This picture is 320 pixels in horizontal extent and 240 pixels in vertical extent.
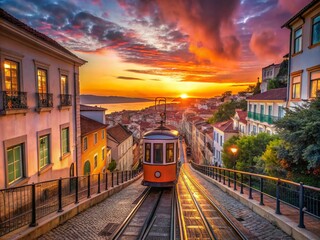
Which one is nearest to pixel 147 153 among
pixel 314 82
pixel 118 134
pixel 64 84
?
pixel 64 84

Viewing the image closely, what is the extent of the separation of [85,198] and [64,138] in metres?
7.54

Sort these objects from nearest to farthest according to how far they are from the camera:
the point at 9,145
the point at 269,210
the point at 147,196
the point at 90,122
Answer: the point at 269,210, the point at 9,145, the point at 147,196, the point at 90,122

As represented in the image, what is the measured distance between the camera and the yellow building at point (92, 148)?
2174 cm

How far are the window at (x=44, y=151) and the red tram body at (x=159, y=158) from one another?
16.6 ft

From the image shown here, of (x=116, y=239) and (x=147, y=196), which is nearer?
(x=116, y=239)

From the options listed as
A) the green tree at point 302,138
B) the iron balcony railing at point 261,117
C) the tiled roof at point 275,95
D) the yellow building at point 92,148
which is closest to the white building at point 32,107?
the yellow building at point 92,148

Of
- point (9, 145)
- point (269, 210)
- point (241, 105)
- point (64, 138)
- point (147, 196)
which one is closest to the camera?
point (269, 210)

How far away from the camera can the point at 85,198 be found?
32.6 ft

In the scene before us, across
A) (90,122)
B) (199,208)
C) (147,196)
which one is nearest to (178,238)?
(199,208)

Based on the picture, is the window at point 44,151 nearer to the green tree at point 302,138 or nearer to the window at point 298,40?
the green tree at point 302,138

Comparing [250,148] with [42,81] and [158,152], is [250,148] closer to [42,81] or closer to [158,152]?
[158,152]

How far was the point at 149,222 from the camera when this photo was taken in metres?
8.56

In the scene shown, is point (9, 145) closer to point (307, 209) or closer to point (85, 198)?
point (85, 198)

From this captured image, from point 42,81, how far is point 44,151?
3523mm
